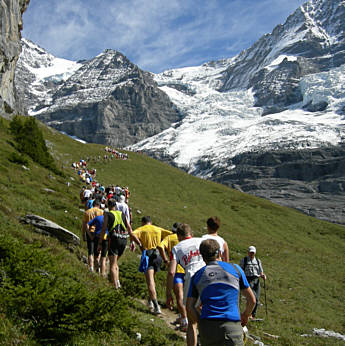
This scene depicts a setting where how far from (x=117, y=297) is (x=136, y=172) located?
58.8 meters

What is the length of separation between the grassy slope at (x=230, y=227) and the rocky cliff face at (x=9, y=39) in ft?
45.7

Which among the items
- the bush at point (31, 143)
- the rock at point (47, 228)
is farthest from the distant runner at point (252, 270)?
the bush at point (31, 143)

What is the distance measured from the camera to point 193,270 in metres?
6.88

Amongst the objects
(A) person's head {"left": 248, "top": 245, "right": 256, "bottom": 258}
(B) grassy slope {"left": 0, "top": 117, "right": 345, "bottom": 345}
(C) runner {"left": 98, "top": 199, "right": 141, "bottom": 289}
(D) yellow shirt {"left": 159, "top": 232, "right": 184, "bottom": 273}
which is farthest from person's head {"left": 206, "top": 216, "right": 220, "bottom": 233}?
(A) person's head {"left": 248, "top": 245, "right": 256, "bottom": 258}

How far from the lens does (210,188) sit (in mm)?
66562

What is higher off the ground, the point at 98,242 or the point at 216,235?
the point at 216,235

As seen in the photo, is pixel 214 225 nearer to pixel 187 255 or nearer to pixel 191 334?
pixel 187 255

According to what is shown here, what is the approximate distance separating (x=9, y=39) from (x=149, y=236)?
233 ft

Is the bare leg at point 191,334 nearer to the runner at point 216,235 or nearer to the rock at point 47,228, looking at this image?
the runner at point 216,235

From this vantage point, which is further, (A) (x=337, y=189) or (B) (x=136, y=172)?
(A) (x=337, y=189)

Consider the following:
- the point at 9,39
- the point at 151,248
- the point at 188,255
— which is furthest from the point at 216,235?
the point at 9,39

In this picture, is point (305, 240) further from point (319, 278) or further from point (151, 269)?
point (151, 269)

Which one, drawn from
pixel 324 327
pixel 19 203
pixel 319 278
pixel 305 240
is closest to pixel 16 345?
pixel 19 203

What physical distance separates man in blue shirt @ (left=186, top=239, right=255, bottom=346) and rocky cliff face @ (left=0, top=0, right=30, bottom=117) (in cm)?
6246
